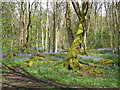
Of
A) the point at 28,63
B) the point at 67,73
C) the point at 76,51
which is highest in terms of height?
the point at 76,51

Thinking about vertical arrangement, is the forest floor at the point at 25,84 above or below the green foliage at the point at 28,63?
below

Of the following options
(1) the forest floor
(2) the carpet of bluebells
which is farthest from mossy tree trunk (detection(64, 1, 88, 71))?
(1) the forest floor

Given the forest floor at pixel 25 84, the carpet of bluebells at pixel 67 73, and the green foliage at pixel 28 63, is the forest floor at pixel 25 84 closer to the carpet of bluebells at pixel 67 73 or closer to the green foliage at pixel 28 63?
the carpet of bluebells at pixel 67 73

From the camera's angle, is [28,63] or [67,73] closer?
[67,73]

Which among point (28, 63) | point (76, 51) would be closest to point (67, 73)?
point (76, 51)

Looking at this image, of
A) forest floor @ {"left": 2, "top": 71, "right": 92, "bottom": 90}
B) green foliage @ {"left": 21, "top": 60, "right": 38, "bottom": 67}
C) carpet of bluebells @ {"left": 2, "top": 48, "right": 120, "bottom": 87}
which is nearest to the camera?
forest floor @ {"left": 2, "top": 71, "right": 92, "bottom": 90}

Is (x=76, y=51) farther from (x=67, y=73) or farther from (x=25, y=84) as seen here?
(x=25, y=84)

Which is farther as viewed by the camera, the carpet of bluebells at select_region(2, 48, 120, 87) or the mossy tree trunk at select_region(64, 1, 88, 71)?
the mossy tree trunk at select_region(64, 1, 88, 71)

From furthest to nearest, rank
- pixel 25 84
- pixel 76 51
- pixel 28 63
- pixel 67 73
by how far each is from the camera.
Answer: pixel 76 51 < pixel 28 63 < pixel 67 73 < pixel 25 84

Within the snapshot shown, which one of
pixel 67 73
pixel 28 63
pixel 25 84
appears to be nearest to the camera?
pixel 25 84

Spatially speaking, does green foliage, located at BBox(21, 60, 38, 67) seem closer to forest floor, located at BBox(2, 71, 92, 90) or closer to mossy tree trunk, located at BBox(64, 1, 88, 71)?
forest floor, located at BBox(2, 71, 92, 90)

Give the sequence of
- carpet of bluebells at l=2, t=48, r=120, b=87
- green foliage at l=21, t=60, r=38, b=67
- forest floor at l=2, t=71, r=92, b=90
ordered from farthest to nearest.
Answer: green foliage at l=21, t=60, r=38, b=67, carpet of bluebells at l=2, t=48, r=120, b=87, forest floor at l=2, t=71, r=92, b=90

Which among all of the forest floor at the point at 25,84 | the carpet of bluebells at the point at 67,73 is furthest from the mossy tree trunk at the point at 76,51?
the forest floor at the point at 25,84

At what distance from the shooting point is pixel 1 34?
881 centimetres
